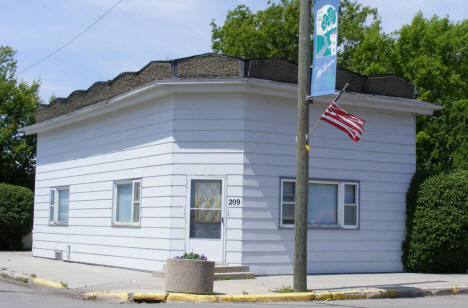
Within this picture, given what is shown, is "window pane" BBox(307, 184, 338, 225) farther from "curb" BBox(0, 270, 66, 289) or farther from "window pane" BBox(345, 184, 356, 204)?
"curb" BBox(0, 270, 66, 289)

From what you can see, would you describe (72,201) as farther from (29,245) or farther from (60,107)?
(29,245)

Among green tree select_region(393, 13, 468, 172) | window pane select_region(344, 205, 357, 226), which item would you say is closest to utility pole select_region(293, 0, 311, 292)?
window pane select_region(344, 205, 357, 226)

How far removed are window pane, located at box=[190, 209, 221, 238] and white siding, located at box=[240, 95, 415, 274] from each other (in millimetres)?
711

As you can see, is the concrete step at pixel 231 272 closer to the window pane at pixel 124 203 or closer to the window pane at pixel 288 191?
the window pane at pixel 288 191

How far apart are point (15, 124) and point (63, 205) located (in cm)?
1896

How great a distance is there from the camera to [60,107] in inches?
799

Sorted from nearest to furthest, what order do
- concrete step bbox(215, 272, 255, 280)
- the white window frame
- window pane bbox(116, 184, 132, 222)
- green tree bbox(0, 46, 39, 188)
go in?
concrete step bbox(215, 272, 255, 280)
the white window frame
window pane bbox(116, 184, 132, 222)
green tree bbox(0, 46, 39, 188)

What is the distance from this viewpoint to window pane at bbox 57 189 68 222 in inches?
787

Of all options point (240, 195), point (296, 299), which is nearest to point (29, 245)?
point (240, 195)

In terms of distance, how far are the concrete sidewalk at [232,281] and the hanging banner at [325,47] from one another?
406 centimetres

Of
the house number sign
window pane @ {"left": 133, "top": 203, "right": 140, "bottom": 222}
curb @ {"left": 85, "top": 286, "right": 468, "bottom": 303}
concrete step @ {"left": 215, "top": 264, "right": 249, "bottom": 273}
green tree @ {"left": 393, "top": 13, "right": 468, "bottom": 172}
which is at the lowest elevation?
curb @ {"left": 85, "top": 286, "right": 468, "bottom": 303}

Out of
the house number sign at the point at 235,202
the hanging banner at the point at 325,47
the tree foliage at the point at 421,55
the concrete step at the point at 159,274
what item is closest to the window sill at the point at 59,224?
the concrete step at the point at 159,274

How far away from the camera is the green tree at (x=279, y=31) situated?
39594mm

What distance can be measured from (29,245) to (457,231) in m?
18.7
